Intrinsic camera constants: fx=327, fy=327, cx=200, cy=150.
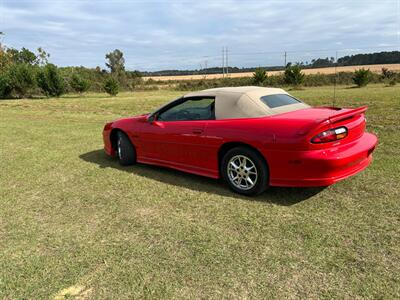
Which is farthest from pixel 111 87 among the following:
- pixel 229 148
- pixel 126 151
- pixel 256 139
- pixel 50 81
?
pixel 256 139

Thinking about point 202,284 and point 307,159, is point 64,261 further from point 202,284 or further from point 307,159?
point 307,159

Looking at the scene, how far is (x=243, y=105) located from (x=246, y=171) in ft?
2.83

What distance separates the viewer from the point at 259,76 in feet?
108

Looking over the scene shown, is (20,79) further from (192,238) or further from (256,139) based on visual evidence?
(192,238)

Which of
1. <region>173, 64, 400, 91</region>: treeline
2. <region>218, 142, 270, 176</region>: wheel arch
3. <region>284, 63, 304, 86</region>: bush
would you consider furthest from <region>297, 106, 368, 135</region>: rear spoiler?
<region>284, 63, 304, 86</region>: bush

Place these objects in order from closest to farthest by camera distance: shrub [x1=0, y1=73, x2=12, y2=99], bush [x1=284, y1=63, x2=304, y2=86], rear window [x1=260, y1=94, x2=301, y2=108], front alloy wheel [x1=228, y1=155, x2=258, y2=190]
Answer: front alloy wheel [x1=228, y1=155, x2=258, y2=190] → rear window [x1=260, y1=94, x2=301, y2=108] → shrub [x1=0, y1=73, x2=12, y2=99] → bush [x1=284, y1=63, x2=304, y2=86]

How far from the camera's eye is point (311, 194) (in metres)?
4.07

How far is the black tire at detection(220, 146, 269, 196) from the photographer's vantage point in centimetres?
390

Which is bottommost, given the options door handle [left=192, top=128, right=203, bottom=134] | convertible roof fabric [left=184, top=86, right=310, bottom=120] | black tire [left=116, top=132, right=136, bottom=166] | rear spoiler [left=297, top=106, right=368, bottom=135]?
black tire [left=116, top=132, right=136, bottom=166]

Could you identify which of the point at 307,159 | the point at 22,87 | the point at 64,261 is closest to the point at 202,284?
the point at 64,261

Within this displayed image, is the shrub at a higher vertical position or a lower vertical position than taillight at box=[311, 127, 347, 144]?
higher

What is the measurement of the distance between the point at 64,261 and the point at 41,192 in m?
2.01

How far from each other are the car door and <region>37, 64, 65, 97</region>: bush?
86.7 feet

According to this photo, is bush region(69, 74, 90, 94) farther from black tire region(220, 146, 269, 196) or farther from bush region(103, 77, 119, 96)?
black tire region(220, 146, 269, 196)
